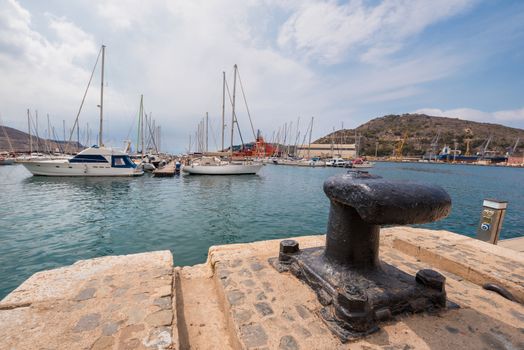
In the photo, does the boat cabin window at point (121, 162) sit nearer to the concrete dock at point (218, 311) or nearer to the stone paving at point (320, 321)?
the concrete dock at point (218, 311)

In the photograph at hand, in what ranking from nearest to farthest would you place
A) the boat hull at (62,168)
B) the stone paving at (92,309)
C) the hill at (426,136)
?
the stone paving at (92,309), the boat hull at (62,168), the hill at (426,136)

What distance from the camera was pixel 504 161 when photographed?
330 feet

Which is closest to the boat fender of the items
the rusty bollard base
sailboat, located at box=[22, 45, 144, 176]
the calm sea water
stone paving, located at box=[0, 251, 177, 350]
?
the rusty bollard base

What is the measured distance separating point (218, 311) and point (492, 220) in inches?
264

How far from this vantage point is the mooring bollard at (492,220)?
5430 millimetres

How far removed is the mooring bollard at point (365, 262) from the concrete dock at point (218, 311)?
132 millimetres

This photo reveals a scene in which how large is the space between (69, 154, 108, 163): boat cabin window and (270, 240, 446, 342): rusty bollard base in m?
27.6

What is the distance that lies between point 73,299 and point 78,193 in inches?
682

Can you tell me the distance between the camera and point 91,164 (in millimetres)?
23688

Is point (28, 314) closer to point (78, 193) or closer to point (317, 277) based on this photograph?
point (317, 277)

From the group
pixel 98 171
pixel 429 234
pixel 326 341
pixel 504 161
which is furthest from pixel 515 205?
pixel 504 161

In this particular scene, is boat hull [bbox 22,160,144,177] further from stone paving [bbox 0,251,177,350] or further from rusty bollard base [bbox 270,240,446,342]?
rusty bollard base [bbox 270,240,446,342]

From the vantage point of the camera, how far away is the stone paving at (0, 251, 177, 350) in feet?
5.75

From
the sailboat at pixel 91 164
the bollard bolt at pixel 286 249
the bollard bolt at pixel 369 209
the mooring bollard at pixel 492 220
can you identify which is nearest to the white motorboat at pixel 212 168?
the sailboat at pixel 91 164
